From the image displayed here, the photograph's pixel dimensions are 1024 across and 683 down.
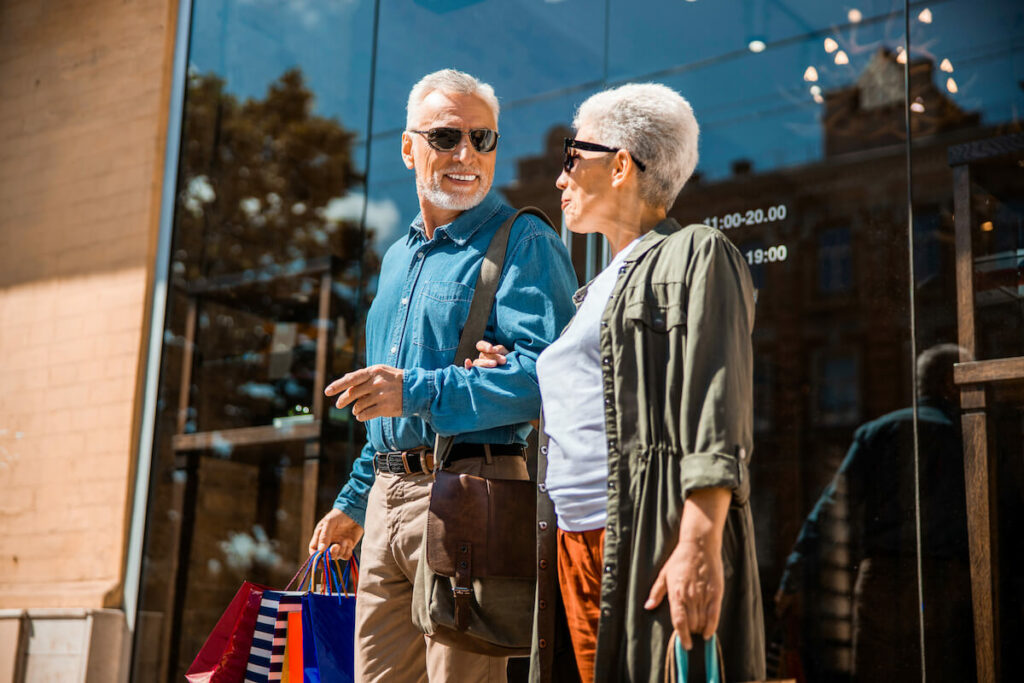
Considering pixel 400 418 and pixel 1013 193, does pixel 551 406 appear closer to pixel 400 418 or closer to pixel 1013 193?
pixel 400 418

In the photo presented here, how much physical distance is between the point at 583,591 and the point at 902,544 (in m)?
1.15

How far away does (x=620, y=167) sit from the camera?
236 centimetres

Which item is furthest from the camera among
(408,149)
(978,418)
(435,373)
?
(408,149)

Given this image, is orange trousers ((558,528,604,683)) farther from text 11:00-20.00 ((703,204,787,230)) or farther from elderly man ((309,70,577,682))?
text 11:00-20.00 ((703,204,787,230))

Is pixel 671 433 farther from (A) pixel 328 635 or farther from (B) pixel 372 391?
(A) pixel 328 635

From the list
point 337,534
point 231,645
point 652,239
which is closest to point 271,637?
point 231,645

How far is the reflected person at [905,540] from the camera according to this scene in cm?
281

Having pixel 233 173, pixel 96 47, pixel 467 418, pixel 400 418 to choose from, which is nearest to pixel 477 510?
pixel 467 418

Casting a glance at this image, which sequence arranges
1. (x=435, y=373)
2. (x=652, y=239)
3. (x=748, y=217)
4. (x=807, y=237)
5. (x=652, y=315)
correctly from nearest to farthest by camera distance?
1. (x=652, y=315)
2. (x=652, y=239)
3. (x=435, y=373)
4. (x=807, y=237)
5. (x=748, y=217)

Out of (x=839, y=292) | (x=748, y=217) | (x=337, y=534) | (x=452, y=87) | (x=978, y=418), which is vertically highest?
(x=452, y=87)

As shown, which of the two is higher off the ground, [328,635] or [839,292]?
[839,292]

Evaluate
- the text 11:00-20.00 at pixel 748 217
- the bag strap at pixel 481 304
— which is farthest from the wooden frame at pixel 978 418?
the bag strap at pixel 481 304

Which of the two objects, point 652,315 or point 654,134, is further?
point 654,134

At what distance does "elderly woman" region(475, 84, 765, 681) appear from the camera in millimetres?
1926
